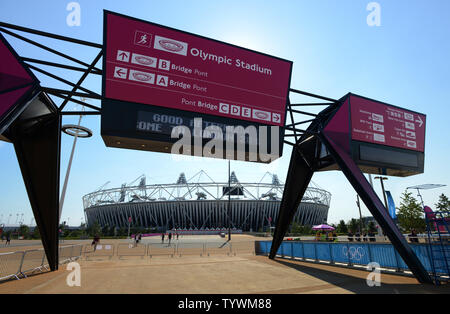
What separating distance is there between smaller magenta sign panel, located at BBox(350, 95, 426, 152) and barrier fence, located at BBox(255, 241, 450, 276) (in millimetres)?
5058

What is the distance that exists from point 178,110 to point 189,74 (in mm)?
1580

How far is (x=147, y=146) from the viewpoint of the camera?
935cm

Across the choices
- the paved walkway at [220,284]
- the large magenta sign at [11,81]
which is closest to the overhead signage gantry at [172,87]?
the large magenta sign at [11,81]

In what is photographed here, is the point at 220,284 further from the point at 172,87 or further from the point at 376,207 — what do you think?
the point at 172,87

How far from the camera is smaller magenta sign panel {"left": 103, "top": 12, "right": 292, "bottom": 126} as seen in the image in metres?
8.93

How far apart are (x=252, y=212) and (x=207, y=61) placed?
84276mm

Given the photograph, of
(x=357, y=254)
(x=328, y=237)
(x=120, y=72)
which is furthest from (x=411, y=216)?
(x=120, y=72)

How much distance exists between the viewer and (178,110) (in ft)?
30.5

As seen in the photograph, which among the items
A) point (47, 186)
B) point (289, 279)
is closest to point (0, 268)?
point (47, 186)

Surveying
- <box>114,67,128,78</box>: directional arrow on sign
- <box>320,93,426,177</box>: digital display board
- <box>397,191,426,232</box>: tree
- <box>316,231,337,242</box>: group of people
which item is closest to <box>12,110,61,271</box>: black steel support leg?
<box>114,67,128,78</box>: directional arrow on sign

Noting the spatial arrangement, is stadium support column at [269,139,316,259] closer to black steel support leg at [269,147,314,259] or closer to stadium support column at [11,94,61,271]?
black steel support leg at [269,147,314,259]

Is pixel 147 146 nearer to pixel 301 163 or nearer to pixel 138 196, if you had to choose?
pixel 301 163

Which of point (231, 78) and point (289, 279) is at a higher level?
point (231, 78)

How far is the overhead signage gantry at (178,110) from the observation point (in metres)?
8.68
